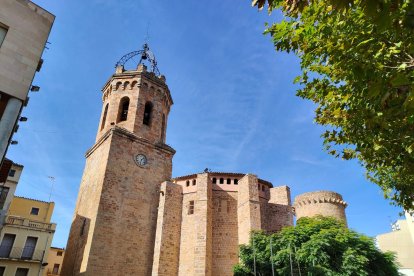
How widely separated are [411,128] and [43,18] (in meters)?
10.9

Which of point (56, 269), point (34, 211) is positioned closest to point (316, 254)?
point (34, 211)

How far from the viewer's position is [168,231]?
21.3m

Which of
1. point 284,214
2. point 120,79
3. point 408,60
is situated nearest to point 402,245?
point 284,214

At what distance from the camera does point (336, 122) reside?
324 inches

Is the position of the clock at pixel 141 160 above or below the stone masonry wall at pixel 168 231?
above

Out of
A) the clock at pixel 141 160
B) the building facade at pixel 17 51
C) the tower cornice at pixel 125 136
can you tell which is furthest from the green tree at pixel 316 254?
the building facade at pixel 17 51

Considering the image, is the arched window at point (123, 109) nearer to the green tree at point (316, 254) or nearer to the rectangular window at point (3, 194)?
the rectangular window at point (3, 194)

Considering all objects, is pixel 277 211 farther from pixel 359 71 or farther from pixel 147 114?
pixel 359 71

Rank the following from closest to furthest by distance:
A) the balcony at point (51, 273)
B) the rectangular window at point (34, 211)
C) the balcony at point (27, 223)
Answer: the balcony at point (27, 223)
the rectangular window at point (34, 211)
the balcony at point (51, 273)

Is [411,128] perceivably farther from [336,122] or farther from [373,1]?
[373,1]

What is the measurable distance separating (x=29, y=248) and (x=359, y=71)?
22766 mm

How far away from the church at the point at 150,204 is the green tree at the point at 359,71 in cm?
1473

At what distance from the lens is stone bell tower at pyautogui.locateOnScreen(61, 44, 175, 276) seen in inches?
739

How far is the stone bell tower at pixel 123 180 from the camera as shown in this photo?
18.8 m
